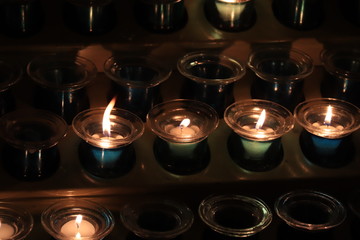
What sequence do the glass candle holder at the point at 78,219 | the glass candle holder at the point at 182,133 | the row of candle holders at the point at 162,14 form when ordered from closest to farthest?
the glass candle holder at the point at 78,219
the glass candle holder at the point at 182,133
the row of candle holders at the point at 162,14

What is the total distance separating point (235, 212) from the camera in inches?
53.1

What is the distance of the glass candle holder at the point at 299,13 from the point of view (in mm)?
1567

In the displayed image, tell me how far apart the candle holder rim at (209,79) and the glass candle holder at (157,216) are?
222 millimetres

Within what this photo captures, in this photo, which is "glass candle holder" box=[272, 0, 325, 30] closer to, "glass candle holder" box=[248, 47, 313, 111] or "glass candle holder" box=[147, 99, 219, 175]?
"glass candle holder" box=[248, 47, 313, 111]

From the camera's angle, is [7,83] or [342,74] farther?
[342,74]

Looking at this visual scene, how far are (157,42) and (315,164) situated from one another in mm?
357

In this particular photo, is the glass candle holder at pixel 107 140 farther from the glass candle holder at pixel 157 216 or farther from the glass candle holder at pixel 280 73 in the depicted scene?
the glass candle holder at pixel 280 73

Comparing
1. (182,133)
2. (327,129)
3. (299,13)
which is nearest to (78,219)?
(182,133)

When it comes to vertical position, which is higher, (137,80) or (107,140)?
(137,80)

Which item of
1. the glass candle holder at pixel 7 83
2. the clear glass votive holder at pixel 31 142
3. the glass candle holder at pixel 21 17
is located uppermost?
the glass candle holder at pixel 21 17

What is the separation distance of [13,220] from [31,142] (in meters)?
0.12

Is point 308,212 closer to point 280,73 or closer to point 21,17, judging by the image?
point 280,73

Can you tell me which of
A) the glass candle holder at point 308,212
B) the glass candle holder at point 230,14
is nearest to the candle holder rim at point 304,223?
the glass candle holder at point 308,212

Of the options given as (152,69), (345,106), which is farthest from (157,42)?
(345,106)
